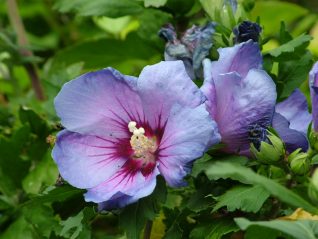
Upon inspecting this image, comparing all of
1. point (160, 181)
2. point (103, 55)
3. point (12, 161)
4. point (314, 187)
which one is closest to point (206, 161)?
point (160, 181)

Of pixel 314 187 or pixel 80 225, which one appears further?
pixel 80 225

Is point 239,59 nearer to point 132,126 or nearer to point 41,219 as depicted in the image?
point 132,126

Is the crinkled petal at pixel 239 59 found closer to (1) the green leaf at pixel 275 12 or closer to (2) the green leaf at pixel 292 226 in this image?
(2) the green leaf at pixel 292 226

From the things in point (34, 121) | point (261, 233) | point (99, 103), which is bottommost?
point (34, 121)

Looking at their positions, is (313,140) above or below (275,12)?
above

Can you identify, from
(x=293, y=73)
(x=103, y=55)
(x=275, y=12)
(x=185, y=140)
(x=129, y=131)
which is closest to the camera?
(x=185, y=140)

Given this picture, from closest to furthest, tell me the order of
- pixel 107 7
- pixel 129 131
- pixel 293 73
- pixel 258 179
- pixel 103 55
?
pixel 258 179, pixel 129 131, pixel 293 73, pixel 107 7, pixel 103 55
